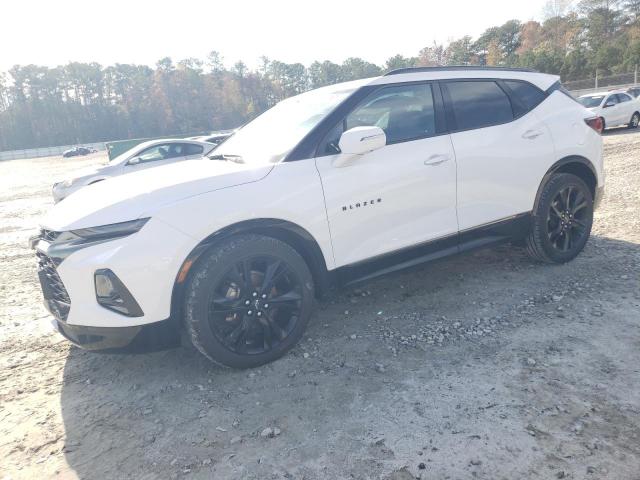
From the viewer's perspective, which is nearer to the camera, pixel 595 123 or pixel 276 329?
pixel 276 329

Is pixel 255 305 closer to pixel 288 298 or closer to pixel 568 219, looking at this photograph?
pixel 288 298

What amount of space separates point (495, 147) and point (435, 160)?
0.69 metres

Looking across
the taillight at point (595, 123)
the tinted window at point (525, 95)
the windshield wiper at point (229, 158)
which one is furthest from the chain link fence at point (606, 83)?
the windshield wiper at point (229, 158)

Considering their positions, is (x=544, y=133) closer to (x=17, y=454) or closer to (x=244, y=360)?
(x=244, y=360)

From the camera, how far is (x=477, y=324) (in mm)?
3496

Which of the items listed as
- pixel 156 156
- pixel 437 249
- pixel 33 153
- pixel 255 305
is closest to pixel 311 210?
pixel 255 305

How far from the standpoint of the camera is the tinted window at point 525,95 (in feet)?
13.8

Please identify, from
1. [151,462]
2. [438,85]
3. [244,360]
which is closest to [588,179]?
[438,85]

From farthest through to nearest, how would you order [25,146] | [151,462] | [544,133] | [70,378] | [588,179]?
[25,146], [588,179], [544,133], [70,378], [151,462]

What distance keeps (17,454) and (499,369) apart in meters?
2.79

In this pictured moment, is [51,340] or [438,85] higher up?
[438,85]

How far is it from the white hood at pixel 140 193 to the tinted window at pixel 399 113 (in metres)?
0.90

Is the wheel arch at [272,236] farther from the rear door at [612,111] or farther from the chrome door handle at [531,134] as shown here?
the rear door at [612,111]

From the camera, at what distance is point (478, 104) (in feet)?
13.1
